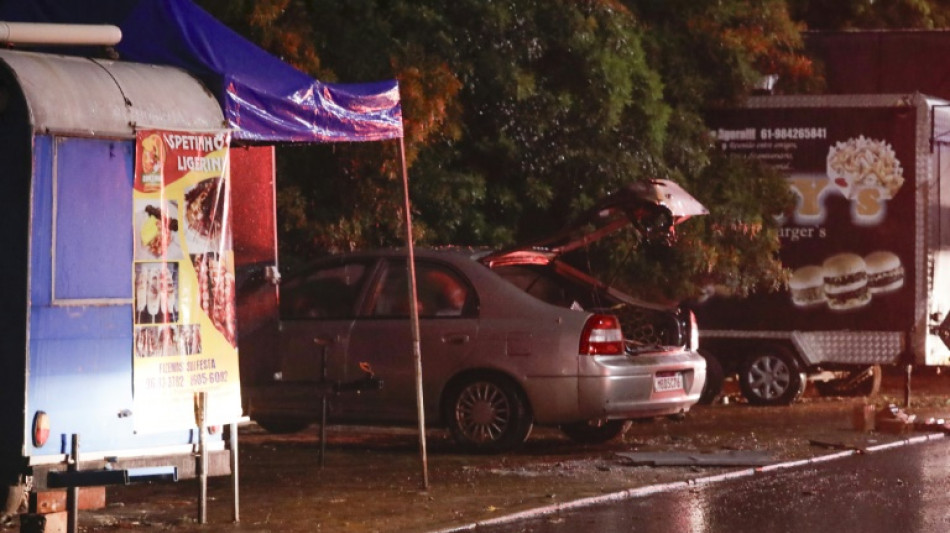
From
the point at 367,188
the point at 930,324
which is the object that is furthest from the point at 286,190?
the point at 930,324

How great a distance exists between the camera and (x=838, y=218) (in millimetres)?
19797

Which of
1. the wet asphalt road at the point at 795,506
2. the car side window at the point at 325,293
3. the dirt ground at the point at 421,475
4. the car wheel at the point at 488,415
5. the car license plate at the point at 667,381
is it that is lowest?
the wet asphalt road at the point at 795,506

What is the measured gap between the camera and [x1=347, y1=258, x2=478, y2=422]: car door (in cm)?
1435

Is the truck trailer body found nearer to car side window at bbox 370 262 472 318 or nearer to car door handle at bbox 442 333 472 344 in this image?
car side window at bbox 370 262 472 318

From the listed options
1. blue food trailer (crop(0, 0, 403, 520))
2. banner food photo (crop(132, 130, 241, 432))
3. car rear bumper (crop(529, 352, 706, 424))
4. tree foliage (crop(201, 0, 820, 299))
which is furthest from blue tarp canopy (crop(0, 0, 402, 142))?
tree foliage (crop(201, 0, 820, 299))

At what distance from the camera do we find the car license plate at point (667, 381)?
14273 millimetres

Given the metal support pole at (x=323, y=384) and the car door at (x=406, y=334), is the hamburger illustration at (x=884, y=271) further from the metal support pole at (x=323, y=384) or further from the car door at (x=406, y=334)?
Result: the metal support pole at (x=323, y=384)

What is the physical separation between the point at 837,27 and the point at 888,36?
8.37 metres

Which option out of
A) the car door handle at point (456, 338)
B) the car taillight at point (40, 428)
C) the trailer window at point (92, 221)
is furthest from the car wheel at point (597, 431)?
the car taillight at point (40, 428)

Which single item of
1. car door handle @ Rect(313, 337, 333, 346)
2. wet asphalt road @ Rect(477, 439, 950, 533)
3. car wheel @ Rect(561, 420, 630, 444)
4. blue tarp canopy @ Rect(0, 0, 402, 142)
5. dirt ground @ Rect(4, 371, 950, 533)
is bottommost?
wet asphalt road @ Rect(477, 439, 950, 533)

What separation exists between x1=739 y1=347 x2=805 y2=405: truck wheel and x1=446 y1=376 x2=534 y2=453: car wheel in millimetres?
6232

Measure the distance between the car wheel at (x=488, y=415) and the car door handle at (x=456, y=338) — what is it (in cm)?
34

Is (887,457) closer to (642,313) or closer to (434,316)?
(642,313)

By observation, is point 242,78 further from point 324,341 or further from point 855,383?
point 855,383
